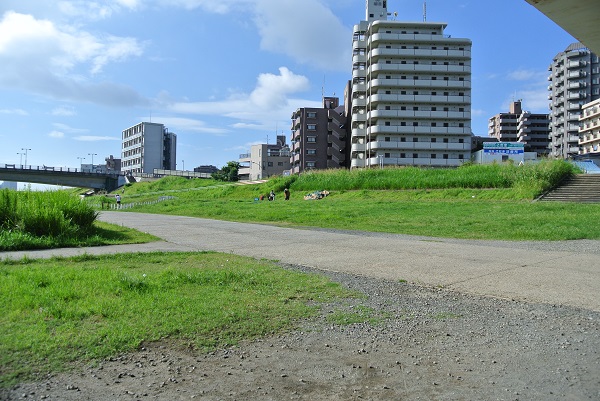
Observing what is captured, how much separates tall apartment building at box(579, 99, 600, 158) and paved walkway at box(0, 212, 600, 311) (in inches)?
3292

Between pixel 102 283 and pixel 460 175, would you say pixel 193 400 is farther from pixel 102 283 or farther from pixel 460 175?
pixel 460 175

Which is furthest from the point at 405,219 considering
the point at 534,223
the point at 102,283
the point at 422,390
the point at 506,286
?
the point at 422,390

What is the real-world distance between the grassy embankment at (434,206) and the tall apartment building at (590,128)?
58.0 metres

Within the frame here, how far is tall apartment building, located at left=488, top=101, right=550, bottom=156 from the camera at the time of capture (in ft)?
390

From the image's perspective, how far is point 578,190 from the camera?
95.9 ft

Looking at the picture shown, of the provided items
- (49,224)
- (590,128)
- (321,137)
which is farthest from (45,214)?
(590,128)

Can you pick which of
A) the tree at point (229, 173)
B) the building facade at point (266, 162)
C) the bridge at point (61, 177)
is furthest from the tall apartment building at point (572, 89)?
the bridge at point (61, 177)

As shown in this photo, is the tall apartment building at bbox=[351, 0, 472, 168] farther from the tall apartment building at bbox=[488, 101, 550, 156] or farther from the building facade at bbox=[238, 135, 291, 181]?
the tall apartment building at bbox=[488, 101, 550, 156]

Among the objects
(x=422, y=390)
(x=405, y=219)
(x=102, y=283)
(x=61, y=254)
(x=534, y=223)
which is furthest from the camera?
(x=405, y=219)

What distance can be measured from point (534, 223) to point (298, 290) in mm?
14183

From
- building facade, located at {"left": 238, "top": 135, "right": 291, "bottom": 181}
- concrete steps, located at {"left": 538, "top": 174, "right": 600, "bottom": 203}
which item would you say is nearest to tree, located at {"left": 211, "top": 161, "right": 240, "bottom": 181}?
building facade, located at {"left": 238, "top": 135, "right": 291, "bottom": 181}

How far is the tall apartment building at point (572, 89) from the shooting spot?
96938 millimetres

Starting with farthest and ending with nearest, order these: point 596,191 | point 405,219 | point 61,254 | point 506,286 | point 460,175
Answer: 1. point 460,175
2. point 596,191
3. point 405,219
4. point 61,254
5. point 506,286

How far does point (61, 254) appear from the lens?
1008 centimetres
